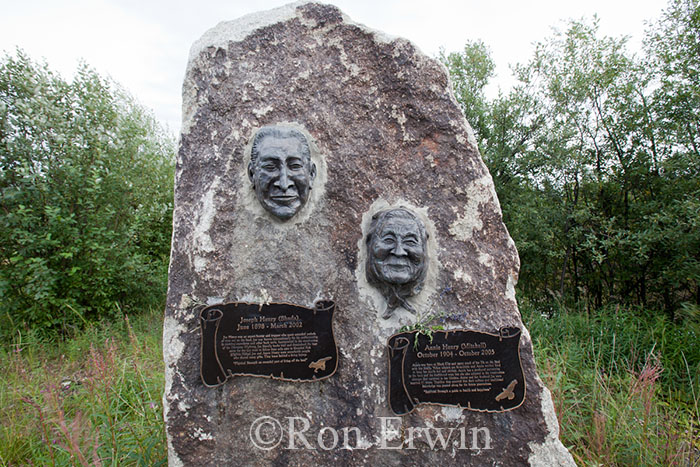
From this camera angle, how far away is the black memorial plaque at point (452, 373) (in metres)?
2.17

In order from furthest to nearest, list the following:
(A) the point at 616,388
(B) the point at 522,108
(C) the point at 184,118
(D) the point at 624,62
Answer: (B) the point at 522,108 → (D) the point at 624,62 → (A) the point at 616,388 → (C) the point at 184,118

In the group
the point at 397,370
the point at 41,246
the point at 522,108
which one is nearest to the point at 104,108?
the point at 41,246

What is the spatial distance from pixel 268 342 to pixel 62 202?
4.02 meters

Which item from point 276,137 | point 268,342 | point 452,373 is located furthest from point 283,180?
point 452,373

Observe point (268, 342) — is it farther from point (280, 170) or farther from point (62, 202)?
point (62, 202)

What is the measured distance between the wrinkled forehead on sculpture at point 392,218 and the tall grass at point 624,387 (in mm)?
1777

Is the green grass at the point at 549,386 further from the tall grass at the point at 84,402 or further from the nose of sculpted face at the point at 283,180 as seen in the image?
the nose of sculpted face at the point at 283,180

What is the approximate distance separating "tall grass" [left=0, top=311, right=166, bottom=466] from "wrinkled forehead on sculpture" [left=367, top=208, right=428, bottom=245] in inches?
62.7

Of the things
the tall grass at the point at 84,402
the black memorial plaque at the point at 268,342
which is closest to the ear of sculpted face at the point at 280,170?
the black memorial plaque at the point at 268,342

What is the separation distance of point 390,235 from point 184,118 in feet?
4.43

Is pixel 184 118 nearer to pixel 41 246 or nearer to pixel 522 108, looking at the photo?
pixel 41 246

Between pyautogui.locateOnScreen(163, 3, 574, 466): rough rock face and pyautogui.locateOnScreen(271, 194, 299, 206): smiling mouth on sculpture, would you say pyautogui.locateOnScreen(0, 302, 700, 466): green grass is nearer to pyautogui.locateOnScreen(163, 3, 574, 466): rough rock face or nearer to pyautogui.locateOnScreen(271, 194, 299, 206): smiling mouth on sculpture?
pyautogui.locateOnScreen(163, 3, 574, 466): rough rock face

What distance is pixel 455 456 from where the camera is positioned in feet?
7.08

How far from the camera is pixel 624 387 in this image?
3613mm
